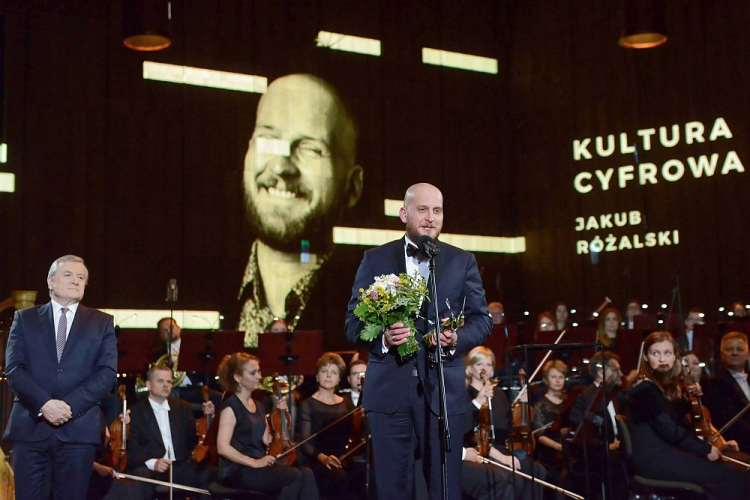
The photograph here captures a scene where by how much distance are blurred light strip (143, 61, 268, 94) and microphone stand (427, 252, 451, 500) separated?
919cm

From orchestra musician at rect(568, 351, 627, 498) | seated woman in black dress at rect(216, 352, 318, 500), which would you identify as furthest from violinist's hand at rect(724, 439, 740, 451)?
seated woman in black dress at rect(216, 352, 318, 500)

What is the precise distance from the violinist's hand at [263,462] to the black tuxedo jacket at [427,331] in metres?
3.13

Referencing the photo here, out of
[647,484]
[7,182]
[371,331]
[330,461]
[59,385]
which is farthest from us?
[7,182]

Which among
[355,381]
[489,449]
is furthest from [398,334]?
[355,381]

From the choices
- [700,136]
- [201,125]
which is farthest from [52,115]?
[700,136]

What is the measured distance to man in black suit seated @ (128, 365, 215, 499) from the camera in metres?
6.42

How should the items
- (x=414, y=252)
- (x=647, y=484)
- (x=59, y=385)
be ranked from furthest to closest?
(x=647, y=484) → (x=59, y=385) → (x=414, y=252)

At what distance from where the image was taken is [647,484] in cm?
556

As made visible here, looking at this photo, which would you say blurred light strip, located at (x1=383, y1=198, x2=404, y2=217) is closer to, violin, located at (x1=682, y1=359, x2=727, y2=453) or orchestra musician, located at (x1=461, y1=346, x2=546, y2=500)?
orchestra musician, located at (x1=461, y1=346, x2=546, y2=500)

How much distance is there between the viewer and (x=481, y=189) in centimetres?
1416

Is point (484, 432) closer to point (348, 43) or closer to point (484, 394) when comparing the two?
point (484, 394)

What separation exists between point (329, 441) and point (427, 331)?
382 cm

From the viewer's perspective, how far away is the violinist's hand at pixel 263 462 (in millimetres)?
6184

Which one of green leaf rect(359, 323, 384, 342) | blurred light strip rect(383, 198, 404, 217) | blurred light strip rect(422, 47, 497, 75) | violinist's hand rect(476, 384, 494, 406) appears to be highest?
blurred light strip rect(422, 47, 497, 75)
